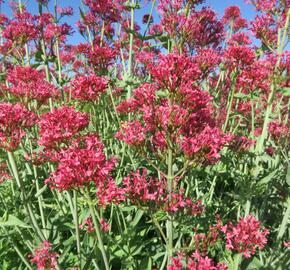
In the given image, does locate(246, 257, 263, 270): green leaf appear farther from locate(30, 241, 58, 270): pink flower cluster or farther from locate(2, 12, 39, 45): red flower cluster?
locate(2, 12, 39, 45): red flower cluster

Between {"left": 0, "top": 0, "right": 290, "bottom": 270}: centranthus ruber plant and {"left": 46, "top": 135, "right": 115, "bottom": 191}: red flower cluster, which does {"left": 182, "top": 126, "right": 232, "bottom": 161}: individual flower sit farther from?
{"left": 46, "top": 135, "right": 115, "bottom": 191}: red flower cluster

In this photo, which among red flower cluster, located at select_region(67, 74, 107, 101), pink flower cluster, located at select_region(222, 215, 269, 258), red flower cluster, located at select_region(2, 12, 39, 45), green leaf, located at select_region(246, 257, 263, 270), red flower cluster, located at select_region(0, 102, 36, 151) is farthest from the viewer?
red flower cluster, located at select_region(2, 12, 39, 45)

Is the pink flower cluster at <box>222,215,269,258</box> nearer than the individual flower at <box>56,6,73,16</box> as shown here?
Yes

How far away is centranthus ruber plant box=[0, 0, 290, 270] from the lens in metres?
2.70

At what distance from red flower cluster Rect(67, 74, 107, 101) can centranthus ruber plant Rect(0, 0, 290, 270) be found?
11 millimetres

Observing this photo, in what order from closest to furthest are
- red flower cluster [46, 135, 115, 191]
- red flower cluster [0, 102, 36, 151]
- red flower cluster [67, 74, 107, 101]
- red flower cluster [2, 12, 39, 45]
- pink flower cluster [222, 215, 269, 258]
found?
red flower cluster [46, 135, 115, 191] < pink flower cluster [222, 215, 269, 258] < red flower cluster [0, 102, 36, 151] < red flower cluster [67, 74, 107, 101] < red flower cluster [2, 12, 39, 45]

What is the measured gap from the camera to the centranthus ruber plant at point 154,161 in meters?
2.70

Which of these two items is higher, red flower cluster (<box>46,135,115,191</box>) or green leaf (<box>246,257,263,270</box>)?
red flower cluster (<box>46,135,115,191</box>)

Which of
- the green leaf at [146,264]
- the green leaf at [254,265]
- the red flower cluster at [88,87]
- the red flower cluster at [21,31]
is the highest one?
the red flower cluster at [21,31]

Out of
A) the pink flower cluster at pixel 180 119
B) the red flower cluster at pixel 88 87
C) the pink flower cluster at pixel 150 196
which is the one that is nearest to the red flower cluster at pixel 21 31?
the red flower cluster at pixel 88 87

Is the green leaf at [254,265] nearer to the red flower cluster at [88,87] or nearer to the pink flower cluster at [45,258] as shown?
the pink flower cluster at [45,258]

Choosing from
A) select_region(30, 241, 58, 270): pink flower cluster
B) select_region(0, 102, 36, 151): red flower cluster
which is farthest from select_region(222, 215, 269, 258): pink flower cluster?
select_region(0, 102, 36, 151): red flower cluster

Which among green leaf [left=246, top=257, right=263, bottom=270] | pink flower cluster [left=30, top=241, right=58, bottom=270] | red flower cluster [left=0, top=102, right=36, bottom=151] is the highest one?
red flower cluster [left=0, top=102, right=36, bottom=151]

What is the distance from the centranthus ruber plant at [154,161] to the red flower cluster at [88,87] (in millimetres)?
11
